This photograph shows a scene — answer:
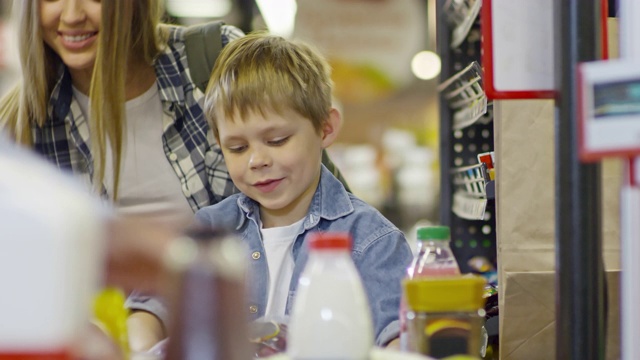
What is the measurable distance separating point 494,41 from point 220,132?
3.17 feet

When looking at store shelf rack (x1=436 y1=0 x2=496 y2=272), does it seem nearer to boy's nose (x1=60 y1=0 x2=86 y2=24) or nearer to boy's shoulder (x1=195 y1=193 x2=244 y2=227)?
boy's shoulder (x1=195 y1=193 x2=244 y2=227)

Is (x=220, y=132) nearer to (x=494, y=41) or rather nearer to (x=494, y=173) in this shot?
(x=494, y=173)

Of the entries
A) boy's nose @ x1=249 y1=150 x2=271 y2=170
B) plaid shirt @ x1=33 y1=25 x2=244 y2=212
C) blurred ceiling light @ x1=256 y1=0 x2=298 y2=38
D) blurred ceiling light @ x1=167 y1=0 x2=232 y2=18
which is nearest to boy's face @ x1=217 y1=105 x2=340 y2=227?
boy's nose @ x1=249 y1=150 x2=271 y2=170

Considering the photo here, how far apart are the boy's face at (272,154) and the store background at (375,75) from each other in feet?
11.2

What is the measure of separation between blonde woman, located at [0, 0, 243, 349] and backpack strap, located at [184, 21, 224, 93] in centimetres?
3

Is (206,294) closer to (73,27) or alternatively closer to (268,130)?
(268,130)

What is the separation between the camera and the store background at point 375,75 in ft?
25.4

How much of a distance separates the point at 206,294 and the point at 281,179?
4.05 ft

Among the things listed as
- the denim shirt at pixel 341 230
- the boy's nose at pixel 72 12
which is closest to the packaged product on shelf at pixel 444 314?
the denim shirt at pixel 341 230

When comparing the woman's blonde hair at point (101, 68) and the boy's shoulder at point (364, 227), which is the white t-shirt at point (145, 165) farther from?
the boy's shoulder at point (364, 227)

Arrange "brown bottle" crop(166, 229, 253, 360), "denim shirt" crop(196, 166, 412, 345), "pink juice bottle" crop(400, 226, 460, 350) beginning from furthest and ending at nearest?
"denim shirt" crop(196, 166, 412, 345), "pink juice bottle" crop(400, 226, 460, 350), "brown bottle" crop(166, 229, 253, 360)

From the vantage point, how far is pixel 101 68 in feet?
8.45

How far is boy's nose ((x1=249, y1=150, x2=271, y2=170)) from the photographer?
7.39 ft

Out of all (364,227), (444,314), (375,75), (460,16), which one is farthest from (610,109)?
(375,75)
